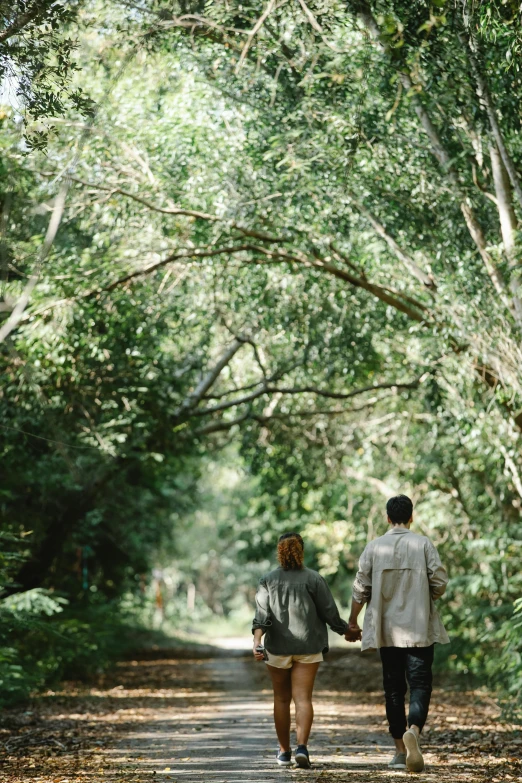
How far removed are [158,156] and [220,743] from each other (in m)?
7.38

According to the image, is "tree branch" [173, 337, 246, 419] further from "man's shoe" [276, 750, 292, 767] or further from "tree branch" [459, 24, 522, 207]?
"man's shoe" [276, 750, 292, 767]

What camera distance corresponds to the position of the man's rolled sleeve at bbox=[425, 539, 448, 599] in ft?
23.6

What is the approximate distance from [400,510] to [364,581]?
0.65 meters

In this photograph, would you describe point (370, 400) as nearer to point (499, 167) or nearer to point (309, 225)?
point (309, 225)

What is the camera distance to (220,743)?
30.8ft

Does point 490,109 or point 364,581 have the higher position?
point 490,109

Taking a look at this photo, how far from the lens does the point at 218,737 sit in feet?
32.6

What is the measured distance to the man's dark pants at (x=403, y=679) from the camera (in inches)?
281

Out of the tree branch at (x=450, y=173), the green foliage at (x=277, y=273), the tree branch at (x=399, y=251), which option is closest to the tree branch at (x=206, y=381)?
the green foliage at (x=277, y=273)

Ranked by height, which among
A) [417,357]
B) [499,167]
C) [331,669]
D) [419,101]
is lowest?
[331,669]

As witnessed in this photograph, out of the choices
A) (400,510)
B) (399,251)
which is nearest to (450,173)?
(399,251)

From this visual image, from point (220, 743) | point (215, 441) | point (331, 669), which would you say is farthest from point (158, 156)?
point (331, 669)

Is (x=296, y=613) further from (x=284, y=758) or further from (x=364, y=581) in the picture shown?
(x=284, y=758)

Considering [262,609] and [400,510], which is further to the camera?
[262,609]
